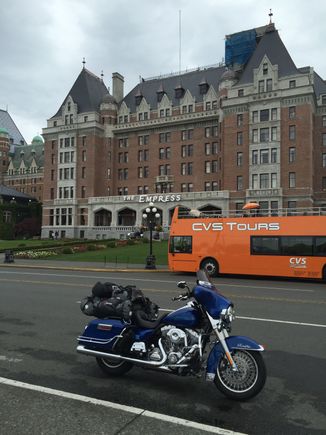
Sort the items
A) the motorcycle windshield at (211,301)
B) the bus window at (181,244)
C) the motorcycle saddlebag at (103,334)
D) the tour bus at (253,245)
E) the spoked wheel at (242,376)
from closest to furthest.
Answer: the spoked wheel at (242,376), the motorcycle windshield at (211,301), the motorcycle saddlebag at (103,334), the tour bus at (253,245), the bus window at (181,244)

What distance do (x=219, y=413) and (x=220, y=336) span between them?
0.82 meters

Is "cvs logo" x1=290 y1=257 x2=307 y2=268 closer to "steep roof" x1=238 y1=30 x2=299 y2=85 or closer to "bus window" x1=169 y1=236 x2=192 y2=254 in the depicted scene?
"bus window" x1=169 y1=236 x2=192 y2=254

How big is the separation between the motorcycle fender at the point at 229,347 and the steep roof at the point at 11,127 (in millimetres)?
131820

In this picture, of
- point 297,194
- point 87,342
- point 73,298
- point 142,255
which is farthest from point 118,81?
point 87,342

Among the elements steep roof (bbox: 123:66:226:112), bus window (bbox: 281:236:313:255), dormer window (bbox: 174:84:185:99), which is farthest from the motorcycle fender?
dormer window (bbox: 174:84:185:99)

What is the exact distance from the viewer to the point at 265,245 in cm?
2027

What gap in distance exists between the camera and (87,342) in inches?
211

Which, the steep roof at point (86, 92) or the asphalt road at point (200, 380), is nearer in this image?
the asphalt road at point (200, 380)

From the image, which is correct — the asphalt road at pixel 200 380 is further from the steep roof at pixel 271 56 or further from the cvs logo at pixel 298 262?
the steep roof at pixel 271 56

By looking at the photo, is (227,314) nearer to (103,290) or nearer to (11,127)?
(103,290)

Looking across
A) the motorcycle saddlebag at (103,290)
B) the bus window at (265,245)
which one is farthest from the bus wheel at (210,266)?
the motorcycle saddlebag at (103,290)

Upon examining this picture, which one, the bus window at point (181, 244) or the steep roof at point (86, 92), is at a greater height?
the steep roof at point (86, 92)

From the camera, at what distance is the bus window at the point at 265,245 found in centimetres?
2006

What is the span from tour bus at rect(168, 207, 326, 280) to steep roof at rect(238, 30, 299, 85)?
46.2 m
